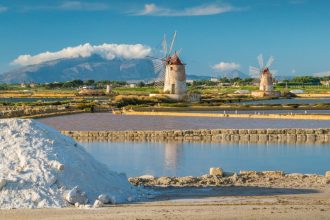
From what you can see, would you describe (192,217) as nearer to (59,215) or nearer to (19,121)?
(59,215)

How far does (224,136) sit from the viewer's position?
1196 inches

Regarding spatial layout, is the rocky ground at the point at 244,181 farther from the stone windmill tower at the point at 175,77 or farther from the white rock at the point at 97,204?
the stone windmill tower at the point at 175,77

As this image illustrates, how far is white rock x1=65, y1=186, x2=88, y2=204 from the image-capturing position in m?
10.6

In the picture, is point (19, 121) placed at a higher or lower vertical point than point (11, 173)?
higher

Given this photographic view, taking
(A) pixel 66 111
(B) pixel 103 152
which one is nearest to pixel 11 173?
(B) pixel 103 152

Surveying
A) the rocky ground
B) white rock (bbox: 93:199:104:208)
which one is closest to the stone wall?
the rocky ground

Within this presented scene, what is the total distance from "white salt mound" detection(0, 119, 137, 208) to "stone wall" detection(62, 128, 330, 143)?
58.4 feet

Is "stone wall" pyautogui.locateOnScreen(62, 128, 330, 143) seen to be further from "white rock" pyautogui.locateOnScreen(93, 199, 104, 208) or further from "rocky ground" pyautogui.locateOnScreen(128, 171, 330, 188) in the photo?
"white rock" pyautogui.locateOnScreen(93, 199, 104, 208)

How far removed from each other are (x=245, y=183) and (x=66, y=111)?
136ft

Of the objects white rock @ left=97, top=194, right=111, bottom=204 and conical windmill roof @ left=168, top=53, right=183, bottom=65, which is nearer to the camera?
white rock @ left=97, top=194, right=111, bottom=204

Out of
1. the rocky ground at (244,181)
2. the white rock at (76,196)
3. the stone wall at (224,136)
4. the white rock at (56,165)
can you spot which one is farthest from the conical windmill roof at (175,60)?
the white rock at (76,196)

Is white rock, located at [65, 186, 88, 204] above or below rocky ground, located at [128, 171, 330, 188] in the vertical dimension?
above

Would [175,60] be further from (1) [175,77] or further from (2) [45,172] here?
(2) [45,172]

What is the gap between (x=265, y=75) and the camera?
312 feet
